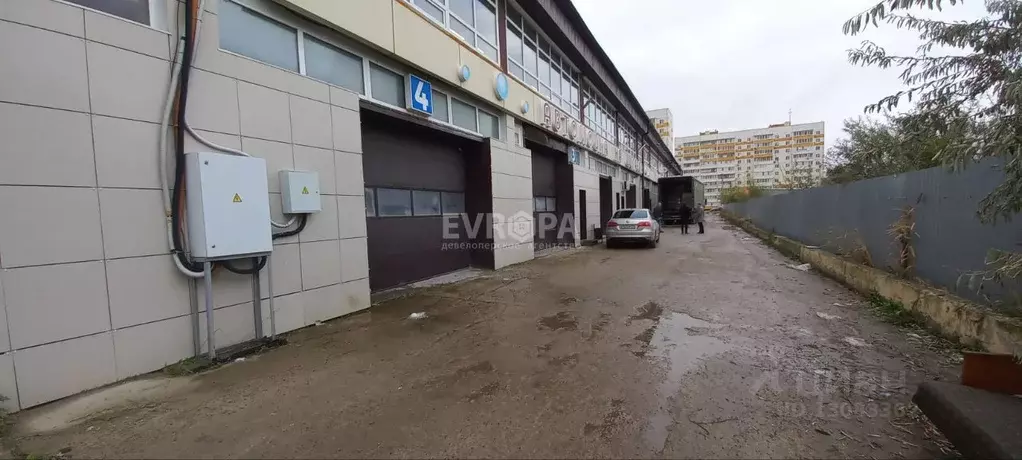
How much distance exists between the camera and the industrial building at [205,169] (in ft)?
9.60

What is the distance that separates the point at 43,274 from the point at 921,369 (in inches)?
287

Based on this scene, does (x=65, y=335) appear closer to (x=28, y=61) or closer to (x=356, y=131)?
(x=28, y=61)

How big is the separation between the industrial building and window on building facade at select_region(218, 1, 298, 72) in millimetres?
24

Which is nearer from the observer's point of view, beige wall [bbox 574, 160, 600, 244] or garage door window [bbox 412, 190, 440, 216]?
garage door window [bbox 412, 190, 440, 216]

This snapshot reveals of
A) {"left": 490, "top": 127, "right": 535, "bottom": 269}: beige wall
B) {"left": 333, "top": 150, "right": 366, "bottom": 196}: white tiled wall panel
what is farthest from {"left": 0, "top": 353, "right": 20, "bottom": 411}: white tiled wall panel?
{"left": 490, "top": 127, "right": 535, "bottom": 269}: beige wall

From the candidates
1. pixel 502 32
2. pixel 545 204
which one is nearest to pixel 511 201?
pixel 545 204

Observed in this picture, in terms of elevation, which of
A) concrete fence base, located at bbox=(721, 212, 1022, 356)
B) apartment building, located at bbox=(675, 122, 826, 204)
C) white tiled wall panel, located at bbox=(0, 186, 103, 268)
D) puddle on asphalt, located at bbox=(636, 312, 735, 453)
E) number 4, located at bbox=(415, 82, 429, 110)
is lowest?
puddle on asphalt, located at bbox=(636, 312, 735, 453)

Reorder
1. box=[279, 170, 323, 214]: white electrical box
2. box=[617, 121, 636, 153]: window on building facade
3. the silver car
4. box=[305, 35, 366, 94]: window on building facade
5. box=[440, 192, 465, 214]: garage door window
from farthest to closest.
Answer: box=[617, 121, 636, 153]: window on building facade < the silver car < box=[440, 192, 465, 214]: garage door window < box=[305, 35, 366, 94]: window on building facade < box=[279, 170, 323, 214]: white electrical box

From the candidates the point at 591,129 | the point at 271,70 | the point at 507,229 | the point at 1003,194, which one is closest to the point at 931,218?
the point at 1003,194

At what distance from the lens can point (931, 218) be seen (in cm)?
480

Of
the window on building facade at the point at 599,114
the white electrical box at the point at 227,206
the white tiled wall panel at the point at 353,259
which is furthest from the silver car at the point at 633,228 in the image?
the white electrical box at the point at 227,206

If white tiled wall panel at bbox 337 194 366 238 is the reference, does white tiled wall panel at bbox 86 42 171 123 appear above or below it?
above

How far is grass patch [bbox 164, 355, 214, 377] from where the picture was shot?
11.5 feet

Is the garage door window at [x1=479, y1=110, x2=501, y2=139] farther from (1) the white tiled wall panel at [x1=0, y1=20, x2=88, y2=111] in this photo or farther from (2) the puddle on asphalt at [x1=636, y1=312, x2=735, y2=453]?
(1) the white tiled wall panel at [x1=0, y1=20, x2=88, y2=111]
